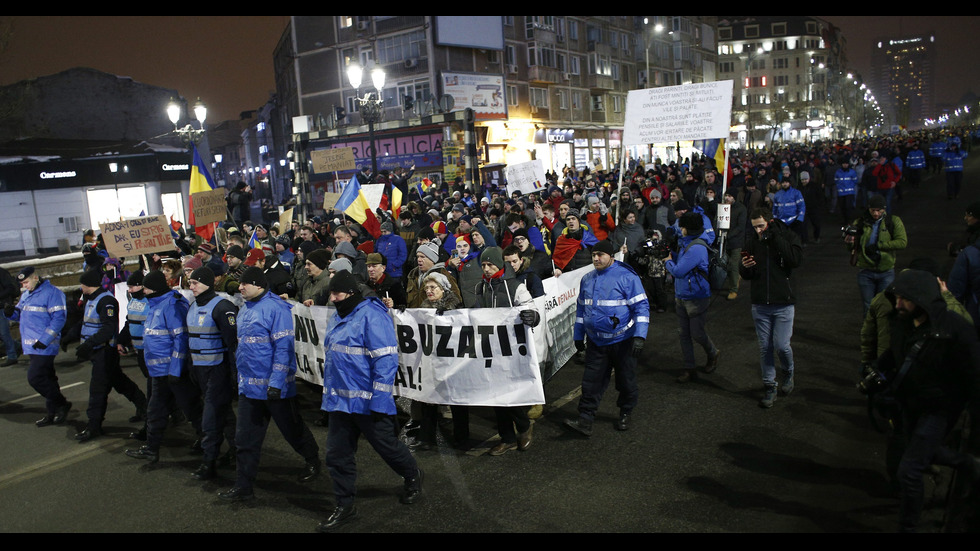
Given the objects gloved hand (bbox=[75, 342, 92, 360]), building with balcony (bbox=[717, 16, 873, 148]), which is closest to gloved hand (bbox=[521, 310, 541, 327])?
gloved hand (bbox=[75, 342, 92, 360])

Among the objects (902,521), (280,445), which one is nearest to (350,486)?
(280,445)

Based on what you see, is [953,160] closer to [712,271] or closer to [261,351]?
[712,271]

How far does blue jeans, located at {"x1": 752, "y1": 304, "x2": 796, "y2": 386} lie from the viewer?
726 cm

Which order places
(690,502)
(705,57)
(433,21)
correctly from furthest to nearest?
(705,57) < (433,21) < (690,502)

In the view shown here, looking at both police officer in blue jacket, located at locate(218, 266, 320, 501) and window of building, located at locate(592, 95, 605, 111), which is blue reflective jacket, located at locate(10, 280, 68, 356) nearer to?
police officer in blue jacket, located at locate(218, 266, 320, 501)

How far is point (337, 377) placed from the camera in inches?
216

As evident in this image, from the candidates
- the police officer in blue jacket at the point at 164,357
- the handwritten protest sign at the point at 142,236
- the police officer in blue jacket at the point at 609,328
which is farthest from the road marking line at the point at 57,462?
the police officer in blue jacket at the point at 609,328

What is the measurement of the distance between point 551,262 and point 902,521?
5623mm

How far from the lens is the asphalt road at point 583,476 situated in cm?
525

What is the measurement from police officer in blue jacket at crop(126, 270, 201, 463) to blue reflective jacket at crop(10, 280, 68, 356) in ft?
8.20

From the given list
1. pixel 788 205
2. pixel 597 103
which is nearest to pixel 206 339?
pixel 788 205

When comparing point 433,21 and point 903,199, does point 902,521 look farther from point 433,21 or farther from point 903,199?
point 433,21

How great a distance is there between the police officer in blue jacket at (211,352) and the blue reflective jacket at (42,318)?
130 inches

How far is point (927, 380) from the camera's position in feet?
14.6
